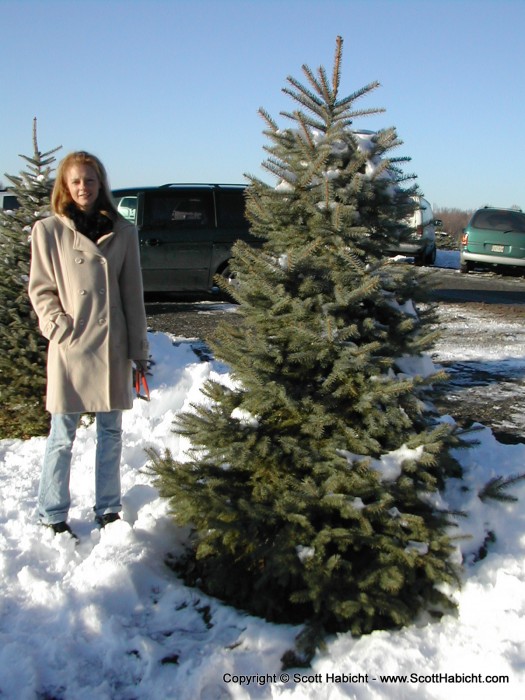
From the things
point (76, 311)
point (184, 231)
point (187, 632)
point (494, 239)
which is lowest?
point (187, 632)

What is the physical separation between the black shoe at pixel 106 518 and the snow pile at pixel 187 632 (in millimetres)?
65

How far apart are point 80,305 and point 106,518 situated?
1.20 metres

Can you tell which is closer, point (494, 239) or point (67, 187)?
point (67, 187)

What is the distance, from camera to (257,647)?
3.06m

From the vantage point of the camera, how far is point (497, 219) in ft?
60.0

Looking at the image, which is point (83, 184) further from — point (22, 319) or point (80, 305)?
point (22, 319)

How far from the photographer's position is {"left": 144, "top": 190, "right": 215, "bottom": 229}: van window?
11547 millimetres

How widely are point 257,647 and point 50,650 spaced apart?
878 millimetres

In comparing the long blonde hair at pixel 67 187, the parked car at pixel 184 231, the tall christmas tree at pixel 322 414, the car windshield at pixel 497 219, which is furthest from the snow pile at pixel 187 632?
the car windshield at pixel 497 219

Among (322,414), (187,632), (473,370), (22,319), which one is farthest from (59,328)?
(473,370)

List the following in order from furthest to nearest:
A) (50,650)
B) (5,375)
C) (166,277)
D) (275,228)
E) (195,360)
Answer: (166,277), (195,360), (5,375), (275,228), (50,650)

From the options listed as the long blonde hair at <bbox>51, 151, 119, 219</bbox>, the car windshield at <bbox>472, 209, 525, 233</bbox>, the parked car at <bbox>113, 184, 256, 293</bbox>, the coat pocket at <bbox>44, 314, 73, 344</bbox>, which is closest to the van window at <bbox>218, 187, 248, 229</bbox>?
the parked car at <bbox>113, 184, 256, 293</bbox>

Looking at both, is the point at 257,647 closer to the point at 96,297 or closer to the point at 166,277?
the point at 96,297

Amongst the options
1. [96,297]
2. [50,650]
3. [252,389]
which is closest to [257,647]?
[50,650]
